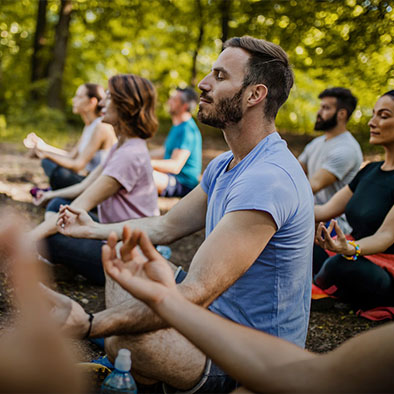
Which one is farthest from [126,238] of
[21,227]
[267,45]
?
[267,45]

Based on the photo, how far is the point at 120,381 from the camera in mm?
1851

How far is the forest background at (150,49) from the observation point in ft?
30.9

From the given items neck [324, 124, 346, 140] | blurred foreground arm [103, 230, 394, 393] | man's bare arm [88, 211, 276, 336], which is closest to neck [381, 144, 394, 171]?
neck [324, 124, 346, 140]

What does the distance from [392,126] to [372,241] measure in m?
0.93

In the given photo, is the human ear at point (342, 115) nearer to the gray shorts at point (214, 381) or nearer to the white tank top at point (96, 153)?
the white tank top at point (96, 153)

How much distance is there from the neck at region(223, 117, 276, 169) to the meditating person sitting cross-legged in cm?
136

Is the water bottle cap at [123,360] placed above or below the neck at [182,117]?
below

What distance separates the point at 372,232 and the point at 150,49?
1641cm

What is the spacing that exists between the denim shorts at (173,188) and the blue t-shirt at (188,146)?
1.9 inches

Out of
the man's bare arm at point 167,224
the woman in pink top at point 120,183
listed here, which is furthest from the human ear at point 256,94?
the woman in pink top at point 120,183

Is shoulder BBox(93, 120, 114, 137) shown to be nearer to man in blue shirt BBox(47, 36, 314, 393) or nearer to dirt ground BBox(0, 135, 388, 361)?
dirt ground BBox(0, 135, 388, 361)

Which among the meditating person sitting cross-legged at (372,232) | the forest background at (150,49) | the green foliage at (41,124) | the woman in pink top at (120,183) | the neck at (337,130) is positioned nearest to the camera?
the meditating person sitting cross-legged at (372,232)

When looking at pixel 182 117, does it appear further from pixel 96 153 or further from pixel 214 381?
pixel 214 381

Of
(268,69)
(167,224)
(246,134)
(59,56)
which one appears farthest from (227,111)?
(59,56)
